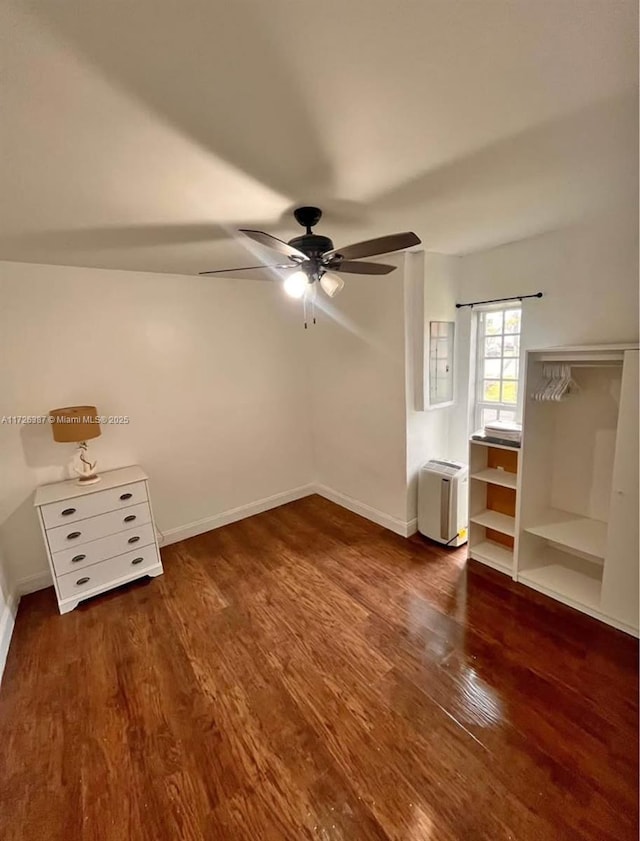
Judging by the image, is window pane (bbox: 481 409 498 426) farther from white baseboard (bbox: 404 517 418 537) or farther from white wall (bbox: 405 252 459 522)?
white baseboard (bbox: 404 517 418 537)

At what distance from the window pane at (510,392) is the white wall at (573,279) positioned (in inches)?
13.9

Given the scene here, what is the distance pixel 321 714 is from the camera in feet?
5.72

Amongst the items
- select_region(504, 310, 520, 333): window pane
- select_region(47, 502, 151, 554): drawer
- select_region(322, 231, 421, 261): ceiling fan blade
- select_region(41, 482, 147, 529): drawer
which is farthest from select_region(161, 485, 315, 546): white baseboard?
select_region(322, 231, 421, 261): ceiling fan blade

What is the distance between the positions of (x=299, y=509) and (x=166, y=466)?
146 cm

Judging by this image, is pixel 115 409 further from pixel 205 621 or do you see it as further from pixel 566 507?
pixel 566 507

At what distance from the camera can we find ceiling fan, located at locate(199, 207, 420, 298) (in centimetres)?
160

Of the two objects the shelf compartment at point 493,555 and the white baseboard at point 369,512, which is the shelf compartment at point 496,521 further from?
the white baseboard at point 369,512

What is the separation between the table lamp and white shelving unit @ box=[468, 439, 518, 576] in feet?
9.27

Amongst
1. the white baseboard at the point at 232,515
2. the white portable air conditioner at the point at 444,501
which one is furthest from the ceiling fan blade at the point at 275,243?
the white baseboard at the point at 232,515

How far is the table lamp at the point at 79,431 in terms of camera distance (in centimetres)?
247

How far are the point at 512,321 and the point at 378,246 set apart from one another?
5.79ft

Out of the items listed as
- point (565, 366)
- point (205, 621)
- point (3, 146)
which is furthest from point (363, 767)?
point (3, 146)

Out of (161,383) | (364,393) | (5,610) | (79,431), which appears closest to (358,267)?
(364,393)

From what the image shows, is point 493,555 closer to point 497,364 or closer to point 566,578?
point 566,578
